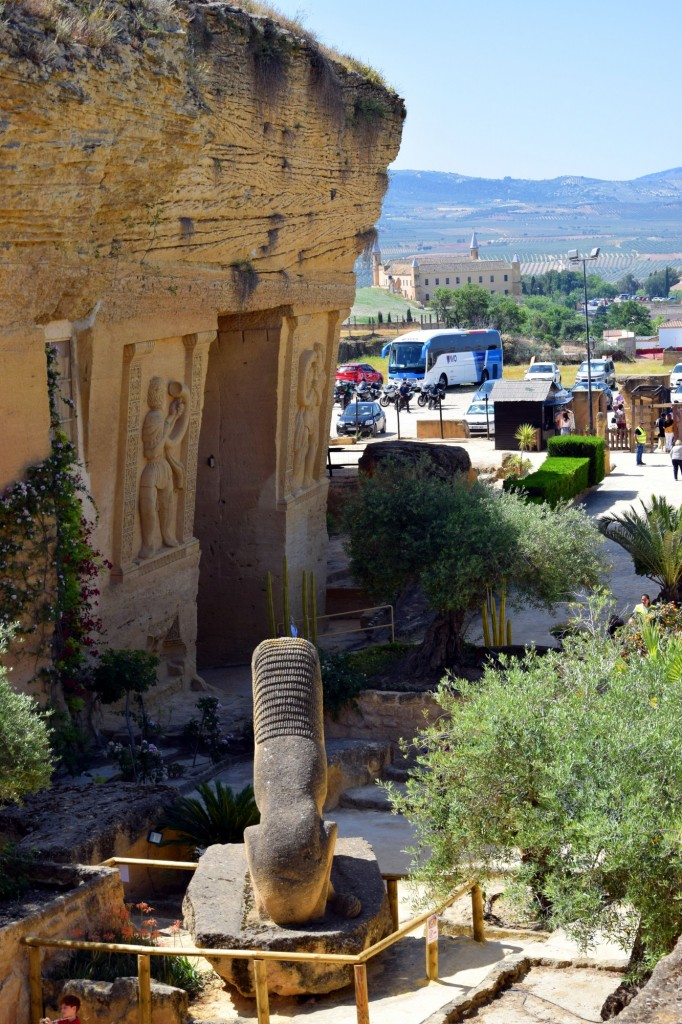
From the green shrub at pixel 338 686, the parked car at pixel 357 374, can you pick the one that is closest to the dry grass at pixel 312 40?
the green shrub at pixel 338 686

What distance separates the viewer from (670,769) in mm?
9164

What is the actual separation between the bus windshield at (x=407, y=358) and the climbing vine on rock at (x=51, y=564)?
142 feet

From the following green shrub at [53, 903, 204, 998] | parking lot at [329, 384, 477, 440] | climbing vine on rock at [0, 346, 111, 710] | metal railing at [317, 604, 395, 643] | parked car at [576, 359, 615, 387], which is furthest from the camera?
parked car at [576, 359, 615, 387]

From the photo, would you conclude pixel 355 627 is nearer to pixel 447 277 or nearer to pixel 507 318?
pixel 507 318

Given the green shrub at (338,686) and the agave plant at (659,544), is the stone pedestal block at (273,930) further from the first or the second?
the agave plant at (659,544)

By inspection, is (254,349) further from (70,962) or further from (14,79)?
(70,962)

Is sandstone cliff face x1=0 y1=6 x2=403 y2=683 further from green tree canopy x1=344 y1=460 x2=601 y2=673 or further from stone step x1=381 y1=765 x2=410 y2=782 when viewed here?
stone step x1=381 y1=765 x2=410 y2=782

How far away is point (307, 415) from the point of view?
20844 mm

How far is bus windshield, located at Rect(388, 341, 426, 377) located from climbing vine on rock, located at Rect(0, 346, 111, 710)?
4326cm

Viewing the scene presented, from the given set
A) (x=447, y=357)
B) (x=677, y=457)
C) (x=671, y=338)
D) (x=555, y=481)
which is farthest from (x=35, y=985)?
(x=671, y=338)

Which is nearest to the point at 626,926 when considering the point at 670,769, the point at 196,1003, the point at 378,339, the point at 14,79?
the point at 670,769

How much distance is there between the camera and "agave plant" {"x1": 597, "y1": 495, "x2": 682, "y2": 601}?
19609 mm

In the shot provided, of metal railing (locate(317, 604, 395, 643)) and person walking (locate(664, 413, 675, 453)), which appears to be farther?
person walking (locate(664, 413, 675, 453))

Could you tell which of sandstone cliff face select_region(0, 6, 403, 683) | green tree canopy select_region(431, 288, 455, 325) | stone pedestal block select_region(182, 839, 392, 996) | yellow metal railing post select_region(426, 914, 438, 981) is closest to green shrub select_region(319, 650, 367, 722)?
sandstone cliff face select_region(0, 6, 403, 683)
